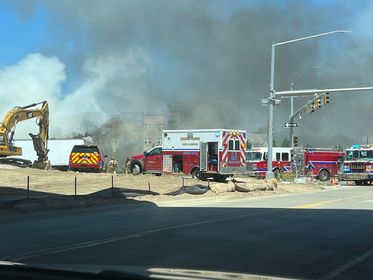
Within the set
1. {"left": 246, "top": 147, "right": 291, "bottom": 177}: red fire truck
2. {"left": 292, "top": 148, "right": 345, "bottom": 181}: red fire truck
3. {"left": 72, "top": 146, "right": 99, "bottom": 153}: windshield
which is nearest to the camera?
{"left": 72, "top": 146, "right": 99, "bottom": 153}: windshield

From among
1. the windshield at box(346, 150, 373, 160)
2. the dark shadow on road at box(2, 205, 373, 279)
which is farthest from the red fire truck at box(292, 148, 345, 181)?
the dark shadow on road at box(2, 205, 373, 279)

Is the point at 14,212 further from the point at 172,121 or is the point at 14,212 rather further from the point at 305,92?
the point at 172,121

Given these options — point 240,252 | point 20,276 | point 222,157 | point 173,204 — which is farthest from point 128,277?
point 222,157

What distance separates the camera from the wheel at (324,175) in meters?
41.6

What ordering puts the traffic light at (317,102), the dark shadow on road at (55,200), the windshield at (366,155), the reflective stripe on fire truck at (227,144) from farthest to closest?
the windshield at (366,155) → the traffic light at (317,102) → the reflective stripe on fire truck at (227,144) → the dark shadow on road at (55,200)

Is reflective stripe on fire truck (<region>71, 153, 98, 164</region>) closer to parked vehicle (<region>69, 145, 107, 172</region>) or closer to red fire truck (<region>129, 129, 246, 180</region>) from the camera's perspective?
parked vehicle (<region>69, 145, 107, 172</region>)

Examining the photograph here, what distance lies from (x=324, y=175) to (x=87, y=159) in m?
19.2

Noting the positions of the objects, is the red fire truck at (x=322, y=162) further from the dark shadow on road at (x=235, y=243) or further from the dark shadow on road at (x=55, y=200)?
the dark shadow on road at (x=235, y=243)

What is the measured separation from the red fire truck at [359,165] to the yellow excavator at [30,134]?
2189cm

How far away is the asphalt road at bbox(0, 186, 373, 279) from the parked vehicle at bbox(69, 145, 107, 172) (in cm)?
1953

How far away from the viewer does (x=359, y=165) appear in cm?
3756

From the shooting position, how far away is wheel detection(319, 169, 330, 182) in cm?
4160

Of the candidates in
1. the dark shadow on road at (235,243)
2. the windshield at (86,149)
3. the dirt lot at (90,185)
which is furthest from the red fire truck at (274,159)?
the dark shadow on road at (235,243)

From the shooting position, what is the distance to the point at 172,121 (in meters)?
72.5
